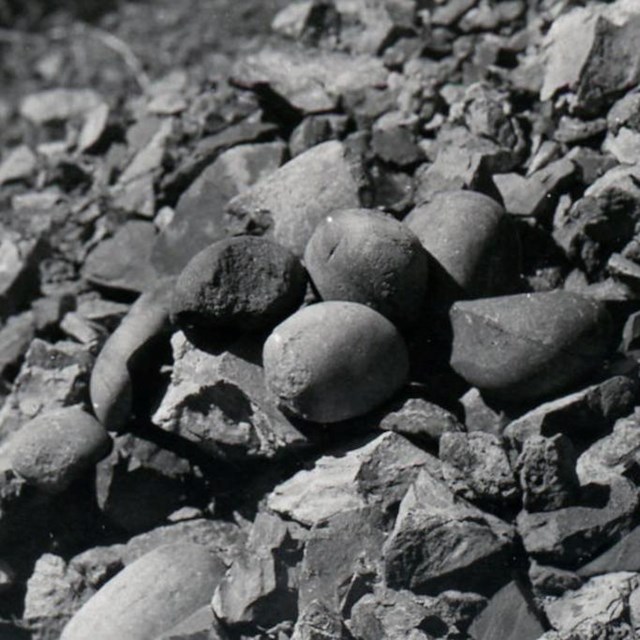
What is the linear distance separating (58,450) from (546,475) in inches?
45.3

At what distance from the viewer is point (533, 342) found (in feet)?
8.30

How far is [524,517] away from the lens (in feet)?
7.94

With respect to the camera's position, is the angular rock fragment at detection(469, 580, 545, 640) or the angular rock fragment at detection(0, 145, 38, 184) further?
the angular rock fragment at detection(0, 145, 38, 184)

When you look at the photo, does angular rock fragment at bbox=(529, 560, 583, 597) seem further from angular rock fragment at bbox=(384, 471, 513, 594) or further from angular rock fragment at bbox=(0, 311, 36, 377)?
angular rock fragment at bbox=(0, 311, 36, 377)

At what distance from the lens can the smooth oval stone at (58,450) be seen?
9.20 feet

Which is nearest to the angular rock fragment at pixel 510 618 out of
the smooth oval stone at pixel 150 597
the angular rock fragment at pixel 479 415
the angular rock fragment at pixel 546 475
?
the angular rock fragment at pixel 546 475

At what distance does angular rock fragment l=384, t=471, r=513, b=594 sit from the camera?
235cm

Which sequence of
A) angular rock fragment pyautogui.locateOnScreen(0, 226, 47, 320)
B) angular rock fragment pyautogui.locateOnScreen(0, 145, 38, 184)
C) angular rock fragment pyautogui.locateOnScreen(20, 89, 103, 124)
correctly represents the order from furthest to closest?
angular rock fragment pyautogui.locateOnScreen(20, 89, 103, 124), angular rock fragment pyautogui.locateOnScreen(0, 145, 38, 184), angular rock fragment pyautogui.locateOnScreen(0, 226, 47, 320)

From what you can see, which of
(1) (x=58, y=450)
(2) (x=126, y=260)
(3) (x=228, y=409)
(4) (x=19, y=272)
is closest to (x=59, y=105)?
(4) (x=19, y=272)

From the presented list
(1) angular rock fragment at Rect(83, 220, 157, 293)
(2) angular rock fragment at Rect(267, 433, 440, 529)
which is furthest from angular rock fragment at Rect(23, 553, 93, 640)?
(1) angular rock fragment at Rect(83, 220, 157, 293)

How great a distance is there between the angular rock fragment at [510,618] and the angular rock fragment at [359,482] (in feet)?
1.00

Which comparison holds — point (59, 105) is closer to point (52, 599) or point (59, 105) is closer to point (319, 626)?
point (52, 599)

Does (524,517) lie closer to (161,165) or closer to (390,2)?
(161,165)

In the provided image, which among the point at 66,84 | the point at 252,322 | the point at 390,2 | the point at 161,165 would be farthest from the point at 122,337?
the point at 66,84
